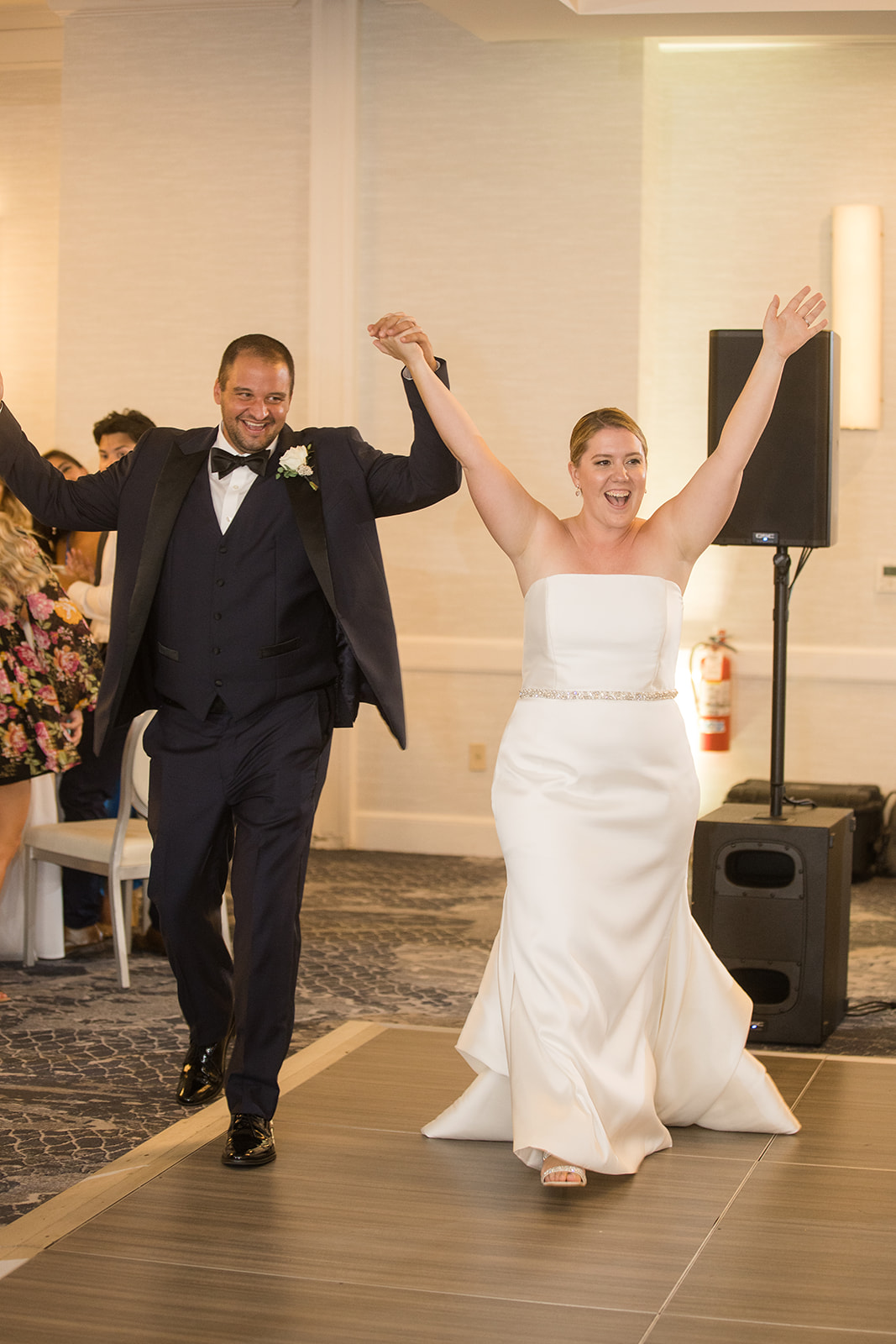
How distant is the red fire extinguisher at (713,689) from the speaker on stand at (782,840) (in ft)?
9.37

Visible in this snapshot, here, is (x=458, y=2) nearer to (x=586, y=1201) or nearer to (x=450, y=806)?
(x=450, y=806)

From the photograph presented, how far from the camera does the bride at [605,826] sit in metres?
3.35

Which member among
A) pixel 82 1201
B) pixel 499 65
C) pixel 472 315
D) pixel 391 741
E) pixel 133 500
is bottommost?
pixel 82 1201

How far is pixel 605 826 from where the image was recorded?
3.46m

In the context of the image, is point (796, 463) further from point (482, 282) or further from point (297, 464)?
point (482, 282)

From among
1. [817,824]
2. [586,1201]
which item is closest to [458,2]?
[817,824]

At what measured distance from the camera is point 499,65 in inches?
301

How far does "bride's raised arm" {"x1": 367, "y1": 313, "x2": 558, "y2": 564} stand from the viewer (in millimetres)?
3439

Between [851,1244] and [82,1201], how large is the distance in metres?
1.56

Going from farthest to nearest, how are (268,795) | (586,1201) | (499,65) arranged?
(499,65) → (268,795) → (586,1201)

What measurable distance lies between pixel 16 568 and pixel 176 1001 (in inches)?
60.7

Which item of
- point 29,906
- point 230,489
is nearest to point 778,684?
point 230,489

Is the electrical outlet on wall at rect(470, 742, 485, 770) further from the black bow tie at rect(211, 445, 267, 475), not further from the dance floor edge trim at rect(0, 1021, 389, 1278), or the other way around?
the black bow tie at rect(211, 445, 267, 475)

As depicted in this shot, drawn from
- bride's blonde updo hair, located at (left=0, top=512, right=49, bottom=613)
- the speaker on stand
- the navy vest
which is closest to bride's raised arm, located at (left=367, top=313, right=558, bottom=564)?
the navy vest
